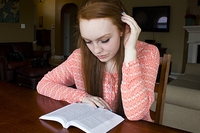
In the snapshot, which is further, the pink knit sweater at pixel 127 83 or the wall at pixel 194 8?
the wall at pixel 194 8

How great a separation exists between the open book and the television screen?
545 centimetres

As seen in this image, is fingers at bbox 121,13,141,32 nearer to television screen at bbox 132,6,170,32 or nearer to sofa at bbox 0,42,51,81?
sofa at bbox 0,42,51,81

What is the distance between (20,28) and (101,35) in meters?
5.27

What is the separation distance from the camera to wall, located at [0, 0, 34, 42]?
534 centimetres

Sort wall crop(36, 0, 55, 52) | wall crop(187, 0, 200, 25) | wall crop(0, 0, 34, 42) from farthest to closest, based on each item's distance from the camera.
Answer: wall crop(36, 0, 55, 52) < wall crop(187, 0, 200, 25) < wall crop(0, 0, 34, 42)

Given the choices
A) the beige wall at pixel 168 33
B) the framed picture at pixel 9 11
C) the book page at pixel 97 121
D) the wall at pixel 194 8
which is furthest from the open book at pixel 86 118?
the wall at pixel 194 8

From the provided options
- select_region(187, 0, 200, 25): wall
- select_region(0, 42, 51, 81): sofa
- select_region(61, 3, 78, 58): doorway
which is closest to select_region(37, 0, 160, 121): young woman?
select_region(0, 42, 51, 81): sofa

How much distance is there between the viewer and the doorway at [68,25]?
8.46m

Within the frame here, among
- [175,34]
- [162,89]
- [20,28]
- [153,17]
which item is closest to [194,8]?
[175,34]

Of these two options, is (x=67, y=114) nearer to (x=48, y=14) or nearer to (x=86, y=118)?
(x=86, y=118)

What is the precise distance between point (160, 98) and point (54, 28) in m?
7.76

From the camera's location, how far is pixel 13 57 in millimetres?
4453

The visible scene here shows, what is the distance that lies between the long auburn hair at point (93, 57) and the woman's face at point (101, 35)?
2 centimetres

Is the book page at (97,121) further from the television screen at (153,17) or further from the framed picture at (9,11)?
the television screen at (153,17)
